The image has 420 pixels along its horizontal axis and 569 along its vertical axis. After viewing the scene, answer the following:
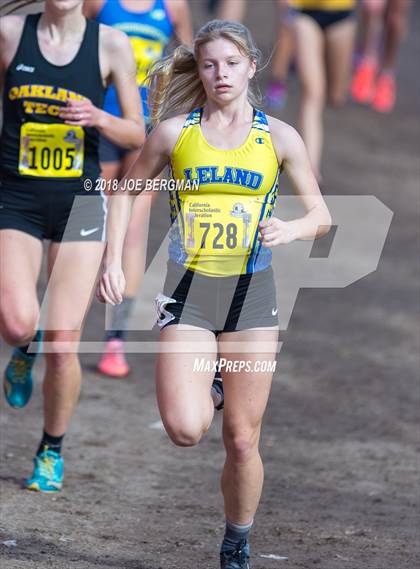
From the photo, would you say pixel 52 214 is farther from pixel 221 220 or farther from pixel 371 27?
pixel 371 27

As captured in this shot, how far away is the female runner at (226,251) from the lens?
4902 mm

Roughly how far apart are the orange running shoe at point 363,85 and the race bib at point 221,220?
11302 mm

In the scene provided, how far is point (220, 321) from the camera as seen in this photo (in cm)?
499

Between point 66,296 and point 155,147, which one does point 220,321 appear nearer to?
point 155,147

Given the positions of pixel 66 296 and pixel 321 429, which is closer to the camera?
pixel 66 296

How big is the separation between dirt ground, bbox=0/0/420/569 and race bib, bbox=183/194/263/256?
1.40 metres

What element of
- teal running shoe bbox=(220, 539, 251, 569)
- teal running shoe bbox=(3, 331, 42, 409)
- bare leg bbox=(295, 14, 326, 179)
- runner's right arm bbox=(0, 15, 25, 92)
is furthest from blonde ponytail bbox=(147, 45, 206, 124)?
bare leg bbox=(295, 14, 326, 179)

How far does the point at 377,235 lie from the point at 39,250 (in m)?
6.45

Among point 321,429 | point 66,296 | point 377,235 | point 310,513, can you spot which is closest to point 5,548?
point 66,296

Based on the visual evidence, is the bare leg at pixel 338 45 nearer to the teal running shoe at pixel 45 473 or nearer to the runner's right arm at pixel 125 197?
the teal running shoe at pixel 45 473

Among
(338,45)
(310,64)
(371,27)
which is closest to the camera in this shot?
(310,64)

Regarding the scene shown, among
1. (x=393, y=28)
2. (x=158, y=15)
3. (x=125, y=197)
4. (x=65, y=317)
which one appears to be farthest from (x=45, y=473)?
(x=393, y=28)

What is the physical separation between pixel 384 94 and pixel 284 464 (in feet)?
31.5

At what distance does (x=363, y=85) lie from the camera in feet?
52.9
